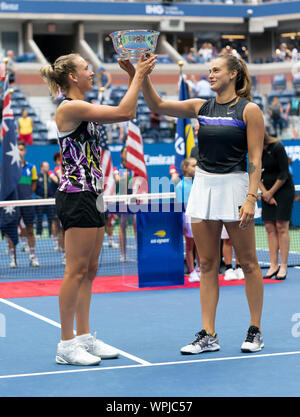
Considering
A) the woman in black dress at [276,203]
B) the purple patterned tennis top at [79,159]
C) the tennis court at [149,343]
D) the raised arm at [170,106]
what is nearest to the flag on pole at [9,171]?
the tennis court at [149,343]

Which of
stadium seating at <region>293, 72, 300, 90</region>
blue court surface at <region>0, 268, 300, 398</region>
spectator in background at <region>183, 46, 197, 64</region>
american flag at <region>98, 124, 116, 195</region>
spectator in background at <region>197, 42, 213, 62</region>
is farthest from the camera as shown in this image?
spectator in background at <region>197, 42, 213, 62</region>

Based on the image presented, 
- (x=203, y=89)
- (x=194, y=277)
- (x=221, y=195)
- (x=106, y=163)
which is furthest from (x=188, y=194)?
(x=203, y=89)

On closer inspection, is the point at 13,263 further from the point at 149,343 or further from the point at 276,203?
the point at 149,343

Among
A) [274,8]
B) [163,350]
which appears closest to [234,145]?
[163,350]

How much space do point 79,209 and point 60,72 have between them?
37.9 inches

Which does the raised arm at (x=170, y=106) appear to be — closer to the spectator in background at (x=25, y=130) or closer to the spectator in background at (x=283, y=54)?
the spectator in background at (x=25, y=130)

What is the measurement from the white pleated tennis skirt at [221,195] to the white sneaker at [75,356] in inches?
50.1

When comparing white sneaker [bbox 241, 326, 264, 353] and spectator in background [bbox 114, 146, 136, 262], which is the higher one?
spectator in background [bbox 114, 146, 136, 262]

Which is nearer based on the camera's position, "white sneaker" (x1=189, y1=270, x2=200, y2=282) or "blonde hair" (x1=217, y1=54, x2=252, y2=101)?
"blonde hair" (x1=217, y1=54, x2=252, y2=101)

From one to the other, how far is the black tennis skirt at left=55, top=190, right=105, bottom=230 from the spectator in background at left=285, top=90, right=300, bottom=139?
66.6 ft

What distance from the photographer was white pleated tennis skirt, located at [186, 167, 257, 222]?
5.57 metres

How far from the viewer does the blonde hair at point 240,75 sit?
5.66m

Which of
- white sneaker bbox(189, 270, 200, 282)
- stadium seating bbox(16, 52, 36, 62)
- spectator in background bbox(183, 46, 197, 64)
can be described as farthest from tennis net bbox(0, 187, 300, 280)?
spectator in background bbox(183, 46, 197, 64)

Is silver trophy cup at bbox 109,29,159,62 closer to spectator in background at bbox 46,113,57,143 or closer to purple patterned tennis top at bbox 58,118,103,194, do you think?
purple patterned tennis top at bbox 58,118,103,194
